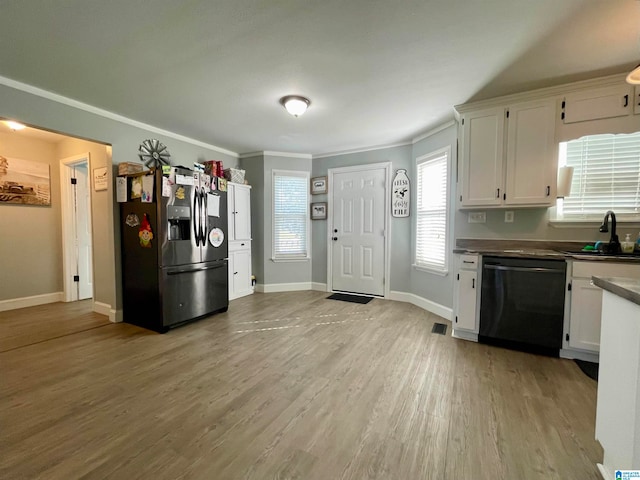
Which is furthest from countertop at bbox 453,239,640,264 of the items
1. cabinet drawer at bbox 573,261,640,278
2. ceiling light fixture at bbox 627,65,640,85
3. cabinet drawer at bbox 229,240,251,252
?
cabinet drawer at bbox 229,240,251,252

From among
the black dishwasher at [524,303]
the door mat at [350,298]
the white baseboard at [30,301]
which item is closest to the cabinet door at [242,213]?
the door mat at [350,298]

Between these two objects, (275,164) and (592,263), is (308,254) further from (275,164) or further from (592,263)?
(592,263)

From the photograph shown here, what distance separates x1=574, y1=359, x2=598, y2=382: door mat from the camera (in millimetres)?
2092

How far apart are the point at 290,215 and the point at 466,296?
3014 mm

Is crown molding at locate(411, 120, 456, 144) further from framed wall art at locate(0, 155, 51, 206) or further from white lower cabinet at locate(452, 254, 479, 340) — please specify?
framed wall art at locate(0, 155, 51, 206)

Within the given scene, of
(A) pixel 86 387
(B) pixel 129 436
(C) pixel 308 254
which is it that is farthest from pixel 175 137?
(B) pixel 129 436

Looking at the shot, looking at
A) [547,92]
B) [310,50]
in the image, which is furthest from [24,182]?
[547,92]

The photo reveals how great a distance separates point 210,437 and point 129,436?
441 millimetres

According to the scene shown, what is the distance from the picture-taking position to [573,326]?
7.60 ft

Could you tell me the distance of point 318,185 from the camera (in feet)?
15.6

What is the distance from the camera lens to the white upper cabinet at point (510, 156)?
8.32 feet

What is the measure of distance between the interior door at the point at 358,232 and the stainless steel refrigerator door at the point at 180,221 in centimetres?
226

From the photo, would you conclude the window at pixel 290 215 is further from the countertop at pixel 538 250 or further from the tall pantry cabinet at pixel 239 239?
the countertop at pixel 538 250

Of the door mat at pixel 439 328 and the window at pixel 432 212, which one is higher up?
the window at pixel 432 212
